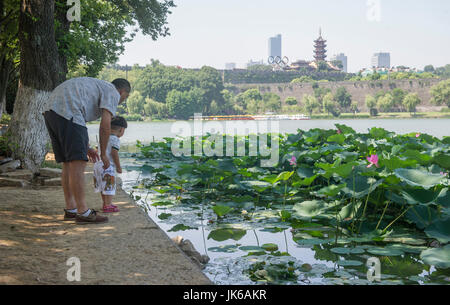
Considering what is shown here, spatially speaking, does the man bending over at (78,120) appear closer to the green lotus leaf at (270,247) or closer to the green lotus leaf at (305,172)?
the green lotus leaf at (270,247)

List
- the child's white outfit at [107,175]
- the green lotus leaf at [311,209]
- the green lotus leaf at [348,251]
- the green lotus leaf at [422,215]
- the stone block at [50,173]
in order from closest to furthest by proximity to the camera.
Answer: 1. the green lotus leaf at [348,251]
2. the green lotus leaf at [422,215]
3. the green lotus leaf at [311,209]
4. the child's white outfit at [107,175]
5. the stone block at [50,173]

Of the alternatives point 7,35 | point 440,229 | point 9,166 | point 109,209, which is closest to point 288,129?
point 7,35

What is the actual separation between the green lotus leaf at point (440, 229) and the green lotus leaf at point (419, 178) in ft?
0.57

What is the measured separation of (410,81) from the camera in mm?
64125

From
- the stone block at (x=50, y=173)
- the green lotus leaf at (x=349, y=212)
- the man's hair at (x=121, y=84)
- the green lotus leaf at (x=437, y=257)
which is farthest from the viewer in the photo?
the stone block at (x=50, y=173)

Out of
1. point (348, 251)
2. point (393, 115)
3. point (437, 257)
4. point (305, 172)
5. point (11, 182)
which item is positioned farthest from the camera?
point (393, 115)

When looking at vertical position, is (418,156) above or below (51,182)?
above

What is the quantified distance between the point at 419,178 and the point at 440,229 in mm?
261

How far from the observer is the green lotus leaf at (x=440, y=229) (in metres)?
2.19

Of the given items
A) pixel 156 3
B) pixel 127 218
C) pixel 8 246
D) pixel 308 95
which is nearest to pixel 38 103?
pixel 127 218

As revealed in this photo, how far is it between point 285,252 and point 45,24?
4208 mm

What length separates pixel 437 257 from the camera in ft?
6.16

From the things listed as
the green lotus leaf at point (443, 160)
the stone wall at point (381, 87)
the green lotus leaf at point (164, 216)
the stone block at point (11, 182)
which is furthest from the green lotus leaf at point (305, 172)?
the stone wall at point (381, 87)

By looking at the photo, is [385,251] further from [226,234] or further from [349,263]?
[226,234]
